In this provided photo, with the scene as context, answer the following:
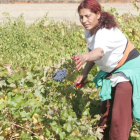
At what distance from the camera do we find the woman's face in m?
2.95

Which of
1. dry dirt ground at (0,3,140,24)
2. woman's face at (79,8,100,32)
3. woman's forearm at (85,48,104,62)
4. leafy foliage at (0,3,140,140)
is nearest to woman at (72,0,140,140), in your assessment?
woman's face at (79,8,100,32)

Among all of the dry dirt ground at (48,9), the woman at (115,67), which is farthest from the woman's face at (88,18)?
the dry dirt ground at (48,9)

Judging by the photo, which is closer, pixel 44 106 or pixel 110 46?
pixel 110 46

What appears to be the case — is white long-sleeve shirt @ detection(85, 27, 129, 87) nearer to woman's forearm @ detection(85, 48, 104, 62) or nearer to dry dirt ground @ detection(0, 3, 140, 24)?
woman's forearm @ detection(85, 48, 104, 62)

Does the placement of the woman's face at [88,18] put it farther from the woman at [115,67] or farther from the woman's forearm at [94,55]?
the woman's forearm at [94,55]

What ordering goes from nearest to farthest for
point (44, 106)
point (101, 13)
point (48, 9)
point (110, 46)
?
point (110, 46)
point (101, 13)
point (44, 106)
point (48, 9)

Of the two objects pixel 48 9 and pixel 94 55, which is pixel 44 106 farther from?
pixel 48 9

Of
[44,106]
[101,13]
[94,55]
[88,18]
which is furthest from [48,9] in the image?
[94,55]

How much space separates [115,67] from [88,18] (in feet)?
1.56

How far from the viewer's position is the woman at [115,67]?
2959 mm

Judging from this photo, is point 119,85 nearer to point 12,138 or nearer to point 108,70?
point 108,70

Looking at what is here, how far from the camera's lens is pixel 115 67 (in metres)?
3.17

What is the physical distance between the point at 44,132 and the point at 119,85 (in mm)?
701

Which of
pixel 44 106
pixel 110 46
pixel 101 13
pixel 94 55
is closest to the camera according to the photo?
pixel 94 55
